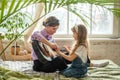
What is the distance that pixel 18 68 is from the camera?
3.62 metres

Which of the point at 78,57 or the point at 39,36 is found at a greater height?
the point at 39,36

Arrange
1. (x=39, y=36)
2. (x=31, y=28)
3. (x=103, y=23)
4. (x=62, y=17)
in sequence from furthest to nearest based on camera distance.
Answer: (x=103, y=23), (x=62, y=17), (x=31, y=28), (x=39, y=36)

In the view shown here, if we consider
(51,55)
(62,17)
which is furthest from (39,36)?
(62,17)

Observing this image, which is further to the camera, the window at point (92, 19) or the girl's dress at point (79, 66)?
the window at point (92, 19)

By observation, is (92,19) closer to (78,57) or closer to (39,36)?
(39,36)

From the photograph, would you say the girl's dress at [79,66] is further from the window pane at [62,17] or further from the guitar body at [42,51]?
the window pane at [62,17]

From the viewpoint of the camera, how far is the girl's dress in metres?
3.26

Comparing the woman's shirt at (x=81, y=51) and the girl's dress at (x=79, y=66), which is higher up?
the woman's shirt at (x=81, y=51)

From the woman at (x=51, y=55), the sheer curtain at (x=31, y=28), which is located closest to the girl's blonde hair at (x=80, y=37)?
the woman at (x=51, y=55)

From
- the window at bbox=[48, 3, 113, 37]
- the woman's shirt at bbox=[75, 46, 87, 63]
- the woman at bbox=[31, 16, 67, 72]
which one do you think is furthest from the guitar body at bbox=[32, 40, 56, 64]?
the window at bbox=[48, 3, 113, 37]

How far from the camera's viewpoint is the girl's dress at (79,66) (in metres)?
3.26

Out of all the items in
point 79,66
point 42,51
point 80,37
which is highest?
point 80,37

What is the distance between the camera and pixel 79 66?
3311 mm

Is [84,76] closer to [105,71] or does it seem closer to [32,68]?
[105,71]
